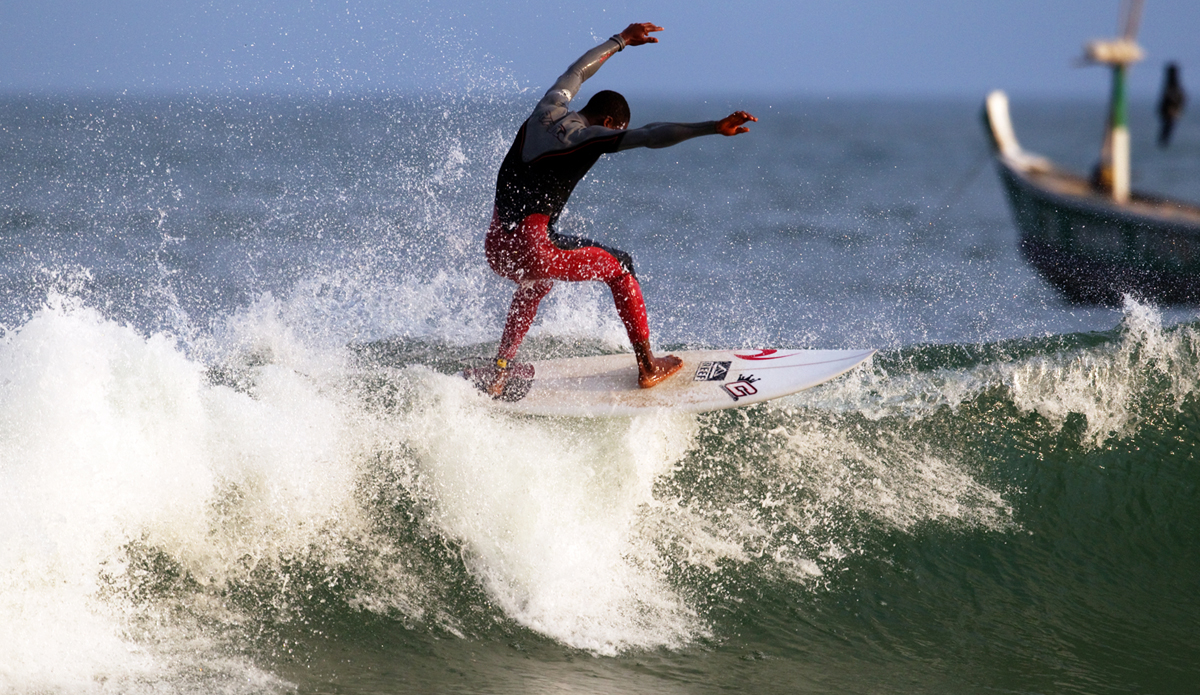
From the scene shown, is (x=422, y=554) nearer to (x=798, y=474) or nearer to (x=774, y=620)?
(x=774, y=620)

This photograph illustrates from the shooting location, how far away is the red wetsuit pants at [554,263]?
511 cm

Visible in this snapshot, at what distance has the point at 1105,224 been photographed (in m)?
13.2

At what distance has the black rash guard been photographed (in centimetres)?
462

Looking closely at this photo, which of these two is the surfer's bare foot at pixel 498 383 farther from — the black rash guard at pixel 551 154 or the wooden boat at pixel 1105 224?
the wooden boat at pixel 1105 224

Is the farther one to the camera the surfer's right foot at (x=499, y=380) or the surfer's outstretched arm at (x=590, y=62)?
the surfer's right foot at (x=499, y=380)

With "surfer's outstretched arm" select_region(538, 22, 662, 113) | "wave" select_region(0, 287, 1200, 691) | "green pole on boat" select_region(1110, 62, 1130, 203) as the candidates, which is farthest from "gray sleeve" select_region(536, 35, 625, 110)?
"green pole on boat" select_region(1110, 62, 1130, 203)

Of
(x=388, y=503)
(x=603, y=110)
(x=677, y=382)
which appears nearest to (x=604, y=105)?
(x=603, y=110)

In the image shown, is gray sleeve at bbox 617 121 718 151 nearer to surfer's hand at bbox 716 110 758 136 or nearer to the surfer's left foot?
surfer's hand at bbox 716 110 758 136

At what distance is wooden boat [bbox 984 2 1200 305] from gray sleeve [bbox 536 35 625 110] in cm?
1013

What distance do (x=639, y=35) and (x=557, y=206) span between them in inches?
52.5

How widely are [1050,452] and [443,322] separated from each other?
474cm

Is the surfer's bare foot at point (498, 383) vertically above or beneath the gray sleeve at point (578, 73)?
beneath

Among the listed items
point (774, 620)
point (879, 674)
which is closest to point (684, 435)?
point (774, 620)

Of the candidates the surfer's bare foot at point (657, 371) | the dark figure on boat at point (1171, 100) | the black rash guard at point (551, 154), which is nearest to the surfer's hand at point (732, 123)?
the black rash guard at point (551, 154)
